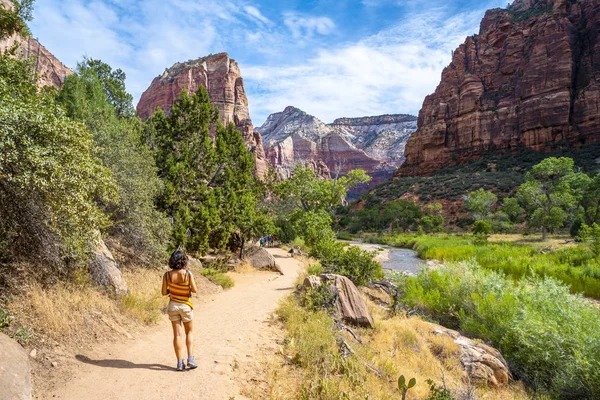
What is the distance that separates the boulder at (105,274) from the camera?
7820 millimetres

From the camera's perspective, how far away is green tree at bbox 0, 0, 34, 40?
32.9 feet

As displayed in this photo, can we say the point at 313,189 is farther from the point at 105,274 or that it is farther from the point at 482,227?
the point at 105,274

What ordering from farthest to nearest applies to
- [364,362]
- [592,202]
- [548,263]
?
1. [592,202]
2. [548,263]
3. [364,362]

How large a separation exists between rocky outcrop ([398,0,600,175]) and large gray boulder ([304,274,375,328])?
8091 centimetres

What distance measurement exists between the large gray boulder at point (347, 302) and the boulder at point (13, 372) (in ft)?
22.7

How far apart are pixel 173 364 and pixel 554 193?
45492 mm

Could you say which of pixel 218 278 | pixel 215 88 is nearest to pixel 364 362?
pixel 218 278

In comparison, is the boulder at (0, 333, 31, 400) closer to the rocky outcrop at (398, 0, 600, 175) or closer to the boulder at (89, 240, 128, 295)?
the boulder at (89, 240, 128, 295)

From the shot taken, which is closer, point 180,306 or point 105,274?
point 180,306

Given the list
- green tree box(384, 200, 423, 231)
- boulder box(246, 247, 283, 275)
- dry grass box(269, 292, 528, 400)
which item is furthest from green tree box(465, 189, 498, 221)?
dry grass box(269, 292, 528, 400)

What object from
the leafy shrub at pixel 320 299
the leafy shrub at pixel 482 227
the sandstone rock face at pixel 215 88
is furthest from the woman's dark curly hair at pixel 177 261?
the sandstone rock face at pixel 215 88

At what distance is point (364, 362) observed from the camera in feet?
21.7

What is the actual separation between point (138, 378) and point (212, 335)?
2.57 meters

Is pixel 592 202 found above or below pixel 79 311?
above
